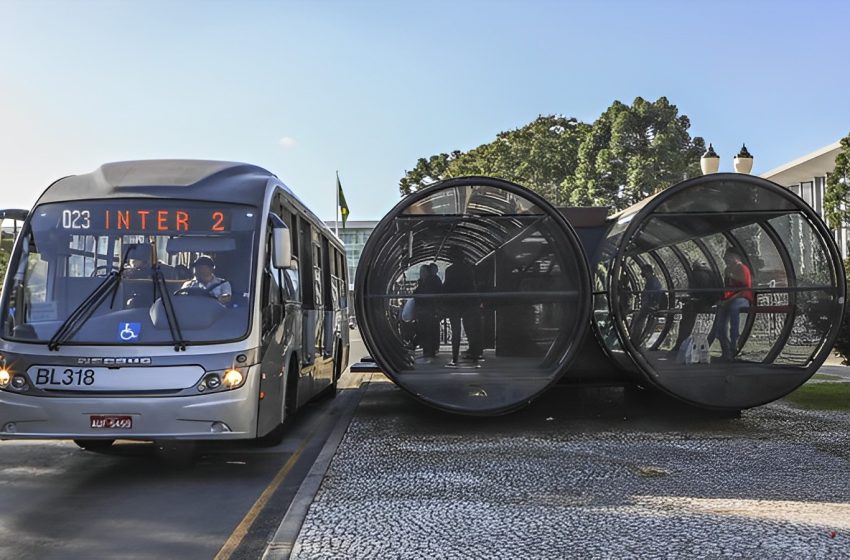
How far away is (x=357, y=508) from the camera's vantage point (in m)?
6.60

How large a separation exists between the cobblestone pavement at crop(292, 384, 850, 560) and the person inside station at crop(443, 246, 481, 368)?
0.94 metres

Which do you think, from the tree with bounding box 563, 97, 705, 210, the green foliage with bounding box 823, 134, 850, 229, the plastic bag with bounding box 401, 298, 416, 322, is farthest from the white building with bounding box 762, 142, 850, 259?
the plastic bag with bounding box 401, 298, 416, 322

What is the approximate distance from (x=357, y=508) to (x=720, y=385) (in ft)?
20.0

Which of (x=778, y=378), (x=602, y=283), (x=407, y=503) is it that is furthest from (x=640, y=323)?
(x=407, y=503)

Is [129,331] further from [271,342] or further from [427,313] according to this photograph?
[427,313]

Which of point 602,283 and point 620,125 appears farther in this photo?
point 620,125

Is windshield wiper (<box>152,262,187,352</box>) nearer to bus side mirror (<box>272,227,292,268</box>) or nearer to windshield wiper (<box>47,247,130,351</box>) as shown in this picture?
windshield wiper (<box>47,247,130,351</box>)

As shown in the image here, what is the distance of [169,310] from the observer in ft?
26.4

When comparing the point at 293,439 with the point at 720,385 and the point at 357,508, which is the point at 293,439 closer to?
the point at 357,508

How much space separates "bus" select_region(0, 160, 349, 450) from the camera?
7719 millimetres

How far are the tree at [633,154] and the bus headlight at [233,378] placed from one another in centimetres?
2765

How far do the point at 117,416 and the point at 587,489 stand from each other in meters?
4.17

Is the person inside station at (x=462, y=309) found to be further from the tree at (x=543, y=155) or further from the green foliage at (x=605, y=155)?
the tree at (x=543, y=155)

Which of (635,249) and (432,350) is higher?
(635,249)
